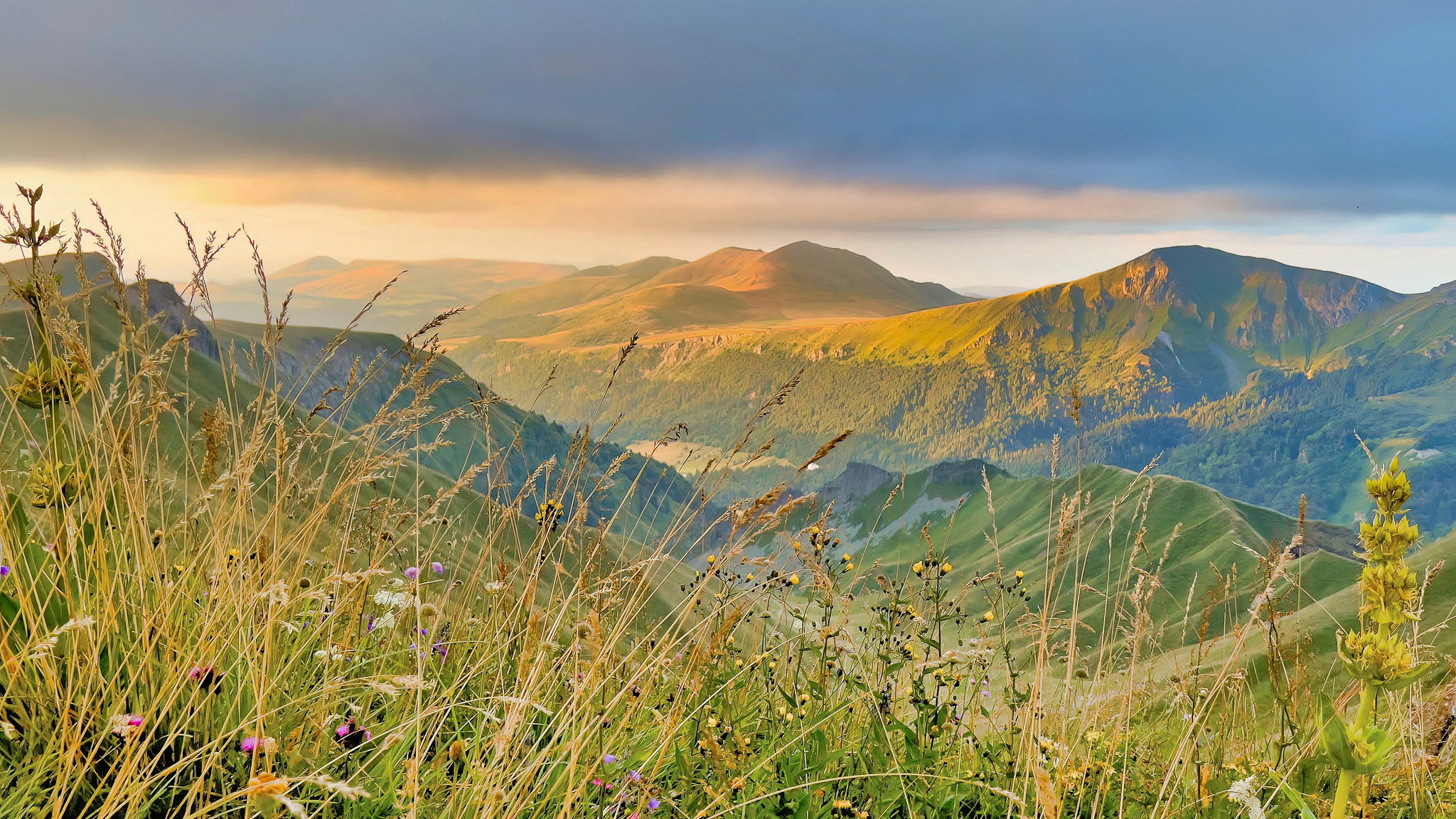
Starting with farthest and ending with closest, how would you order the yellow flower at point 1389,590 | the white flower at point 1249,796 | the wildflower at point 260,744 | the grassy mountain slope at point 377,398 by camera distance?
1. the grassy mountain slope at point 377,398
2. the white flower at point 1249,796
3. the wildflower at point 260,744
4. the yellow flower at point 1389,590

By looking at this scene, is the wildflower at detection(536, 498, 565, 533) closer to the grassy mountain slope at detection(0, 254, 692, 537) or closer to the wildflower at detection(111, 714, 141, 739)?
the grassy mountain slope at detection(0, 254, 692, 537)

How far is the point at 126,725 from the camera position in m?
2.00

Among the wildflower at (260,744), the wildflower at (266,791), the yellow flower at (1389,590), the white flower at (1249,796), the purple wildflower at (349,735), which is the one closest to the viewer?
the wildflower at (266,791)

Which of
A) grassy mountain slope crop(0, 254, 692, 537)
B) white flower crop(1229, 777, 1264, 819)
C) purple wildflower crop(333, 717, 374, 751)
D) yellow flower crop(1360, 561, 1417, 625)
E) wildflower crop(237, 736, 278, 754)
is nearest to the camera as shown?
yellow flower crop(1360, 561, 1417, 625)

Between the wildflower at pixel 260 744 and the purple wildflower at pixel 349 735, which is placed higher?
the wildflower at pixel 260 744

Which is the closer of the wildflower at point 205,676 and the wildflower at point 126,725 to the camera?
the wildflower at point 126,725

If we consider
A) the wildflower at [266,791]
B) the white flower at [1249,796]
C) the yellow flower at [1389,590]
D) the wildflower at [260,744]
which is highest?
the yellow flower at [1389,590]

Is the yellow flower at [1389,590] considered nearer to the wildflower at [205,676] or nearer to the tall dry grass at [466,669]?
the tall dry grass at [466,669]

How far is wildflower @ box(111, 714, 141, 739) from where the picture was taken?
195cm

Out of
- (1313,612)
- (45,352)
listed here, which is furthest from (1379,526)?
(1313,612)

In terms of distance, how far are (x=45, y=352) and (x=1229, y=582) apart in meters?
5.00

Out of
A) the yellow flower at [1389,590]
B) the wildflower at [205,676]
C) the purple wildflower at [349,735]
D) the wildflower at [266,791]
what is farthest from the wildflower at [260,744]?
the yellow flower at [1389,590]

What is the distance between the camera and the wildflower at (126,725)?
1947 mm

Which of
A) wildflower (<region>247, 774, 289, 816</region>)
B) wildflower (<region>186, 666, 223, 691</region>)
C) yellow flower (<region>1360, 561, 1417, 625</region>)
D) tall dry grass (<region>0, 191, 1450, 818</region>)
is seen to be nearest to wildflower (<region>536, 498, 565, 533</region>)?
tall dry grass (<region>0, 191, 1450, 818</region>)
